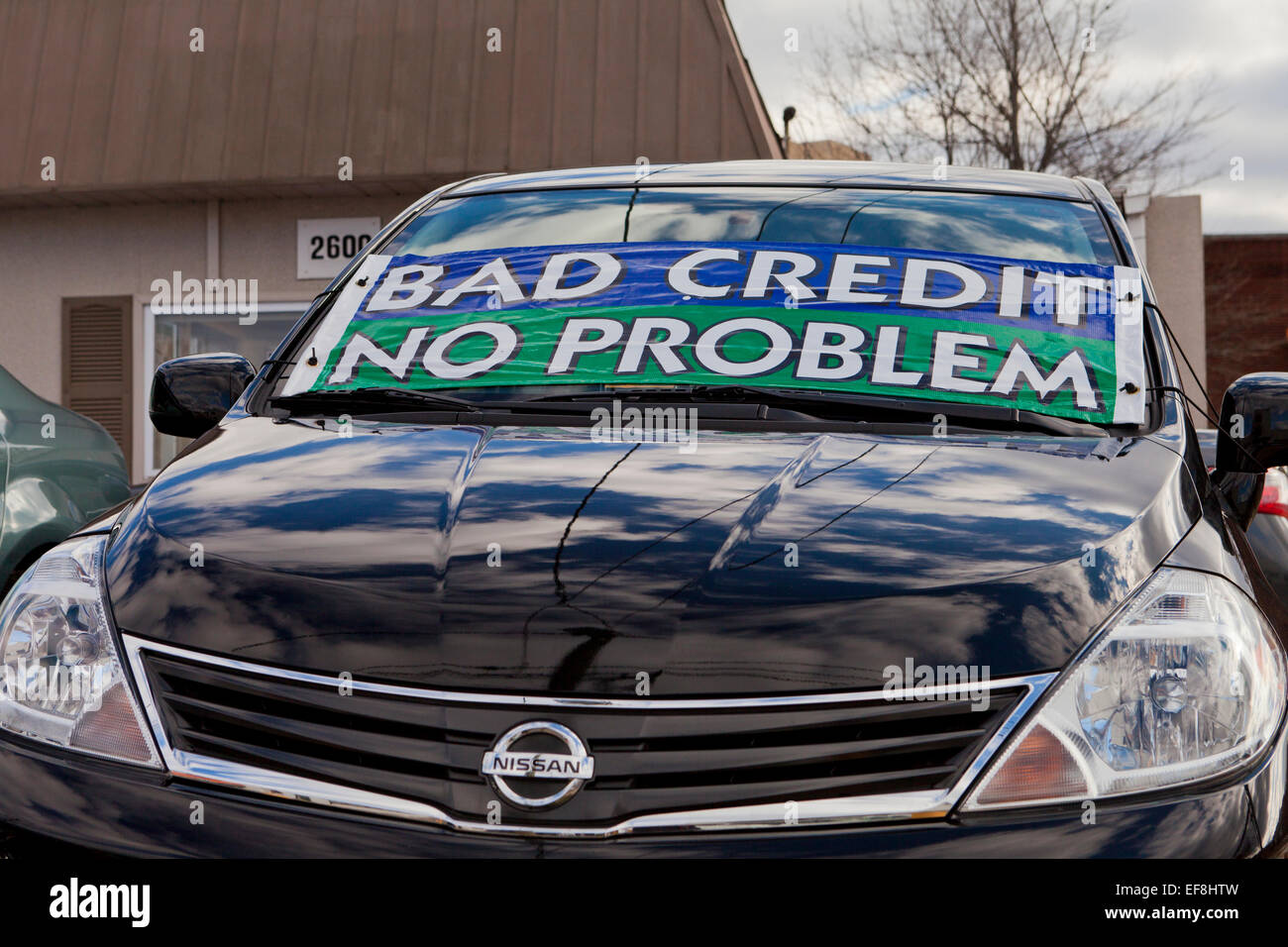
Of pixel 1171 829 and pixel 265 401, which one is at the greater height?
pixel 265 401

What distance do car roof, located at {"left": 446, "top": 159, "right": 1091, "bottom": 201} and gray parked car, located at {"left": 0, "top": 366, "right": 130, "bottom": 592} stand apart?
2.12m

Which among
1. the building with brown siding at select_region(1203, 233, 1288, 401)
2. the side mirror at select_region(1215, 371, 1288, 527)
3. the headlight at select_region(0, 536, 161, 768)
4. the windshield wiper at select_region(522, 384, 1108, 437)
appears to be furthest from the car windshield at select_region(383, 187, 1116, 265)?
the building with brown siding at select_region(1203, 233, 1288, 401)

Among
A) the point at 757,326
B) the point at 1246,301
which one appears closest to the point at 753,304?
the point at 757,326

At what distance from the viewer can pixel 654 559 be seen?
1750 millimetres

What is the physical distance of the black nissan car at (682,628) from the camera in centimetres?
158

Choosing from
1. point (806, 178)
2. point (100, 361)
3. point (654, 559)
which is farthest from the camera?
point (100, 361)

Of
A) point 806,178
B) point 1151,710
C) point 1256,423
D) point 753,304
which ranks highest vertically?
point 806,178

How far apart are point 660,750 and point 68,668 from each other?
861mm

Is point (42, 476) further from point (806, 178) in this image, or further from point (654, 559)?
point (654, 559)

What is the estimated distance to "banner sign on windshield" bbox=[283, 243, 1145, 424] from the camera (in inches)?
96.7
